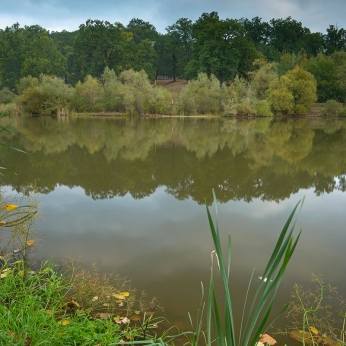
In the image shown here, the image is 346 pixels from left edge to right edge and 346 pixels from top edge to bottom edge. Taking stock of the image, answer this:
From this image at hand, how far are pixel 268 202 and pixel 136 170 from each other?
3286 mm

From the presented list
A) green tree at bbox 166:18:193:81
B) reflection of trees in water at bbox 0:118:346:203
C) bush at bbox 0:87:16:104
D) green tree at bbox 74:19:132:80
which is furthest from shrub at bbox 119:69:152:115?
green tree at bbox 166:18:193:81

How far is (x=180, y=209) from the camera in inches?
195

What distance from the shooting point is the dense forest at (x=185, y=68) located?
29.7 meters

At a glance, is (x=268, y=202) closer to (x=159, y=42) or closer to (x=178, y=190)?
(x=178, y=190)

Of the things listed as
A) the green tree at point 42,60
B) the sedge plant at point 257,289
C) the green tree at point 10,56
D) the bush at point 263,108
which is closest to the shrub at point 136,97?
the bush at point 263,108

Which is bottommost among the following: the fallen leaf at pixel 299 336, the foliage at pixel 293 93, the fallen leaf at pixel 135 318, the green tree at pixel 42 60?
the fallen leaf at pixel 135 318

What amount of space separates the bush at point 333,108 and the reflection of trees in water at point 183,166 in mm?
20540

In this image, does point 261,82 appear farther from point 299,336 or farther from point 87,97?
point 299,336

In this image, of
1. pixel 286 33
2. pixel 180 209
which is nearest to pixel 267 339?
pixel 180 209

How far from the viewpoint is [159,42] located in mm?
56406

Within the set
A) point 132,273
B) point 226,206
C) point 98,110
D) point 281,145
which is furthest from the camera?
point 98,110

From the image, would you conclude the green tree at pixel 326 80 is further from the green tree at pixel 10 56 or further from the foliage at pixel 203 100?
the green tree at pixel 10 56

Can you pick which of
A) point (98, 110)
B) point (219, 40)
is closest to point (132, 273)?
point (98, 110)

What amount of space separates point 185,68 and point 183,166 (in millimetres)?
38132
